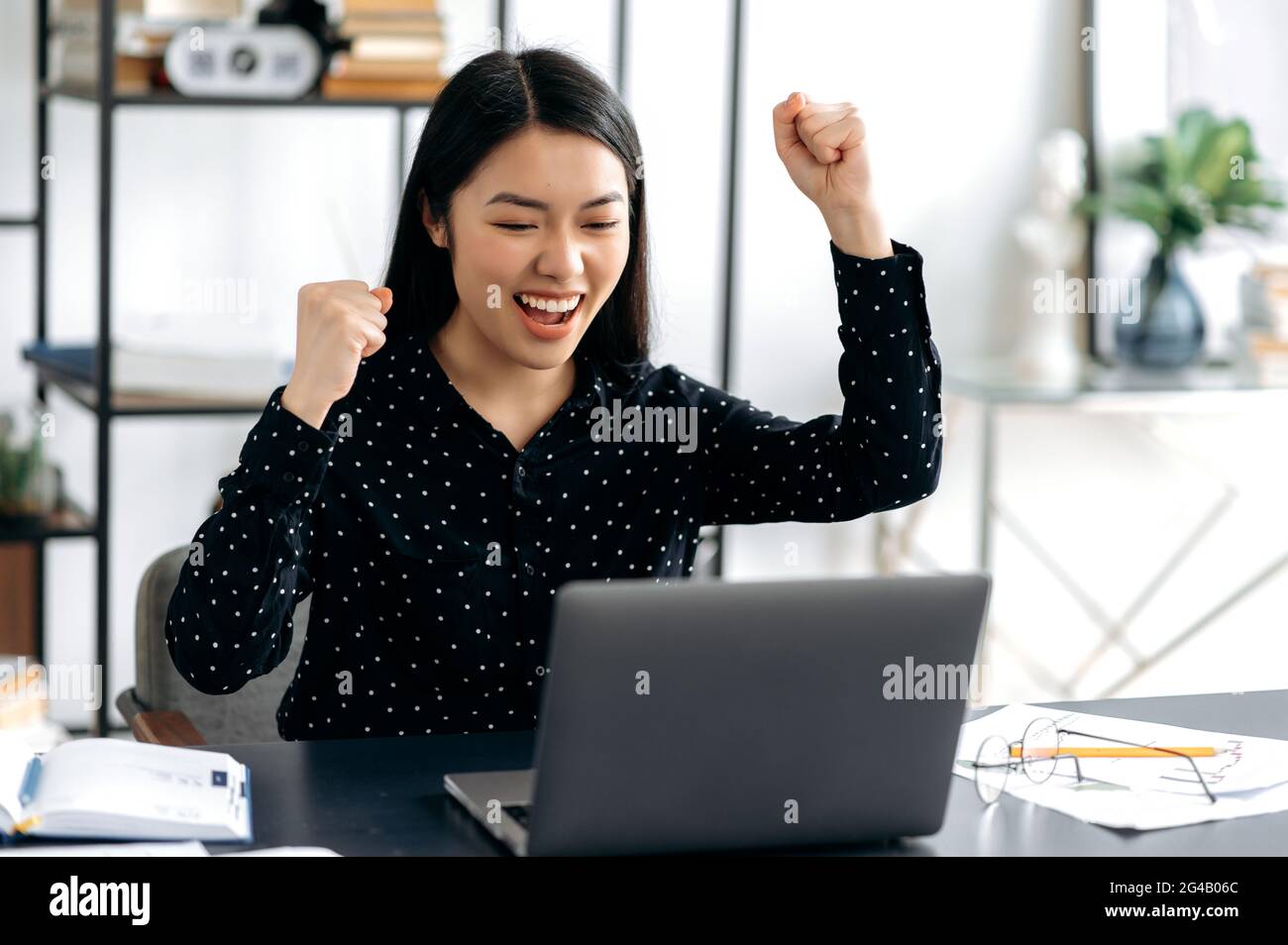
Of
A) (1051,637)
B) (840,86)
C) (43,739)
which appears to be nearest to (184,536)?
(43,739)

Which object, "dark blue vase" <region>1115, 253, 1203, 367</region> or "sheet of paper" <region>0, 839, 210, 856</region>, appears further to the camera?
"dark blue vase" <region>1115, 253, 1203, 367</region>

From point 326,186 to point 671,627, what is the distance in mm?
2137

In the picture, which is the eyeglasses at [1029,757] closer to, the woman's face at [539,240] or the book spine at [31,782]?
the woman's face at [539,240]

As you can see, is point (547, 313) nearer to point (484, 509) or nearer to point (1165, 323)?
point (484, 509)

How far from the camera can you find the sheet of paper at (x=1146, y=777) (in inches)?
48.4

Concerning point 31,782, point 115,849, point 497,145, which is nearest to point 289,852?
point 115,849

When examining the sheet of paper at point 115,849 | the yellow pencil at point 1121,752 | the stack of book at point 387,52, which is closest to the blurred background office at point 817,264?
the stack of book at point 387,52

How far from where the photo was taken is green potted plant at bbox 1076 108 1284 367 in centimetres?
314

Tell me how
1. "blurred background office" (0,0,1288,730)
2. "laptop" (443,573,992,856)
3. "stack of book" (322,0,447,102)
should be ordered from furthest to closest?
"blurred background office" (0,0,1288,730) → "stack of book" (322,0,447,102) → "laptop" (443,573,992,856)

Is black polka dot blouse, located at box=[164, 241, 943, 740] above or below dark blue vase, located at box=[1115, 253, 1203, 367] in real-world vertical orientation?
below

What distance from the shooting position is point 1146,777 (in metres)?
1.30

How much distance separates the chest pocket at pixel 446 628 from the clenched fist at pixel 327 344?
0.87 ft

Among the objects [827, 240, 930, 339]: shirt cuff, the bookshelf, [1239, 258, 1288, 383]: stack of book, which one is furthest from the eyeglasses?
[1239, 258, 1288, 383]: stack of book

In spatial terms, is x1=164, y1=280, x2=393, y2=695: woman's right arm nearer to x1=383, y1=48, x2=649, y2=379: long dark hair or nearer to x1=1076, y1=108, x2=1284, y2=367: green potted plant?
x1=383, y1=48, x2=649, y2=379: long dark hair
